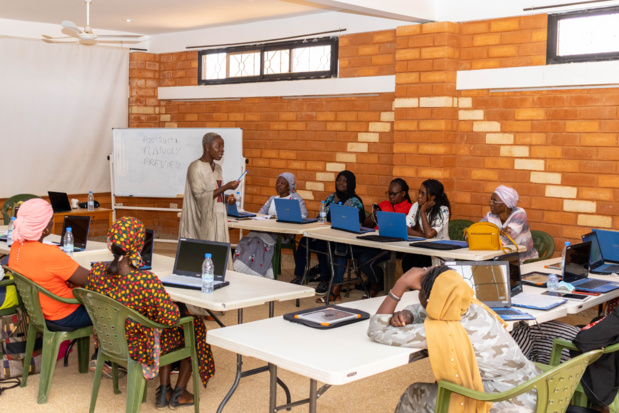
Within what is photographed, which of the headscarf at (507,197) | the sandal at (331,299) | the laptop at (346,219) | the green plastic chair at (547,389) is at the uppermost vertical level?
the headscarf at (507,197)

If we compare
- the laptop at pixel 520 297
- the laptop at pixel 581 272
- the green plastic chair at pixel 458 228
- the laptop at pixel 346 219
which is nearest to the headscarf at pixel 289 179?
the laptop at pixel 346 219

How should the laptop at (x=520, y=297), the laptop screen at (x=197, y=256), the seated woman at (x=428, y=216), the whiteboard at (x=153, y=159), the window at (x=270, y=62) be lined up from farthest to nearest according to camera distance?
1. the whiteboard at (x=153, y=159)
2. the window at (x=270, y=62)
3. the seated woman at (x=428, y=216)
4. the laptop screen at (x=197, y=256)
5. the laptop at (x=520, y=297)

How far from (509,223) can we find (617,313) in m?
2.60

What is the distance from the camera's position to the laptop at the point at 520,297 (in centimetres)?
362

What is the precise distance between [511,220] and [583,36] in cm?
179

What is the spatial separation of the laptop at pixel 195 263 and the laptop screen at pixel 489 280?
1.32 meters

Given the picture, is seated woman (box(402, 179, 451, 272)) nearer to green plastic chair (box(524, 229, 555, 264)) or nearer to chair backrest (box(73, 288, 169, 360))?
green plastic chair (box(524, 229, 555, 264))

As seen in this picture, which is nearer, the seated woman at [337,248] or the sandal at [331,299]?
the sandal at [331,299]

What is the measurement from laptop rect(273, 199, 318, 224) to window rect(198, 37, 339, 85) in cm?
201

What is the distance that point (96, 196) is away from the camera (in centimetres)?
970

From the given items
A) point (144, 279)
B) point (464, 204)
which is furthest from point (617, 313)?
point (464, 204)

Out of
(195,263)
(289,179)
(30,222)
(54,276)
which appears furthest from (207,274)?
(289,179)

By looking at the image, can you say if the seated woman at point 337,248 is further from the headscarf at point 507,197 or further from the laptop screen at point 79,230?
the laptop screen at point 79,230

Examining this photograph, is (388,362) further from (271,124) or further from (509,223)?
(271,124)
